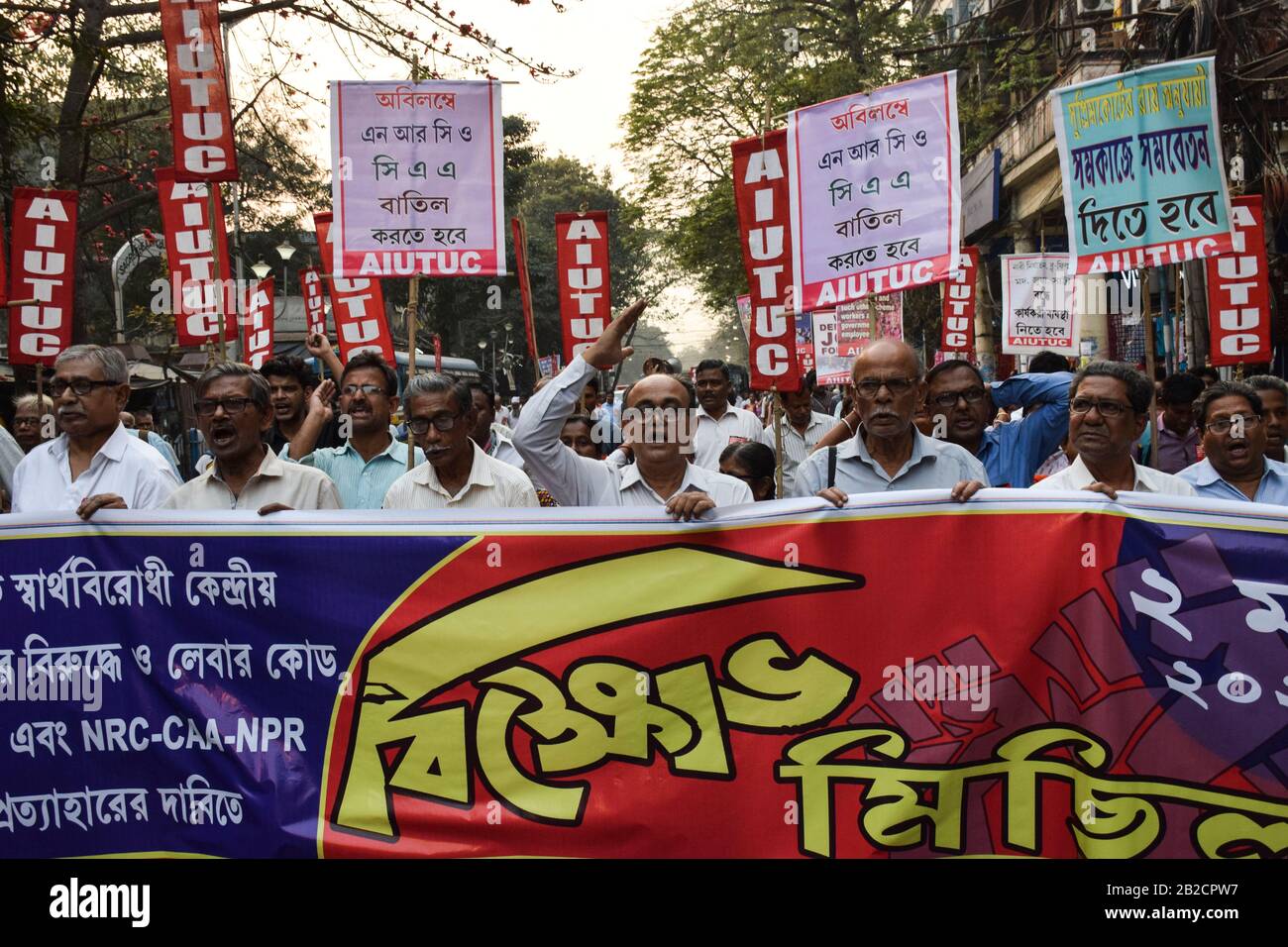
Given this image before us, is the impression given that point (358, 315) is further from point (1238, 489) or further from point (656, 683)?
point (656, 683)

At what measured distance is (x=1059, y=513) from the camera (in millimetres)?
3492

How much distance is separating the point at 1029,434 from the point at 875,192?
149 cm

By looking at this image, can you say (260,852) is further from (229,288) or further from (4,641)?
(229,288)

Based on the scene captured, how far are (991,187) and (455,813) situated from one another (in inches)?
835

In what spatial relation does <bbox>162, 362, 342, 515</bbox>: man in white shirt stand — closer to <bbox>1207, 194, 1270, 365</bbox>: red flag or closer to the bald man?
the bald man

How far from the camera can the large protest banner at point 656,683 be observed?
11.1 ft

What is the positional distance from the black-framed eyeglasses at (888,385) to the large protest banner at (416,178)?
2.43 m

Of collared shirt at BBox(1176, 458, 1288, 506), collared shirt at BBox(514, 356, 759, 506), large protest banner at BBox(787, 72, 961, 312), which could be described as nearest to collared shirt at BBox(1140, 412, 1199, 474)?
large protest banner at BBox(787, 72, 961, 312)

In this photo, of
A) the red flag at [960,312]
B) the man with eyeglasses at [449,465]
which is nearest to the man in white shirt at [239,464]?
the man with eyeglasses at [449,465]

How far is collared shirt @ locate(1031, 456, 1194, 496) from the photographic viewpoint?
420cm

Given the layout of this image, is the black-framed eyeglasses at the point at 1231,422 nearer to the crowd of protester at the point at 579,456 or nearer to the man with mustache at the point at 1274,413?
the crowd of protester at the point at 579,456

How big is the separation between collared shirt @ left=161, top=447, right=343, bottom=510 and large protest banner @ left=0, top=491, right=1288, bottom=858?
46 cm
